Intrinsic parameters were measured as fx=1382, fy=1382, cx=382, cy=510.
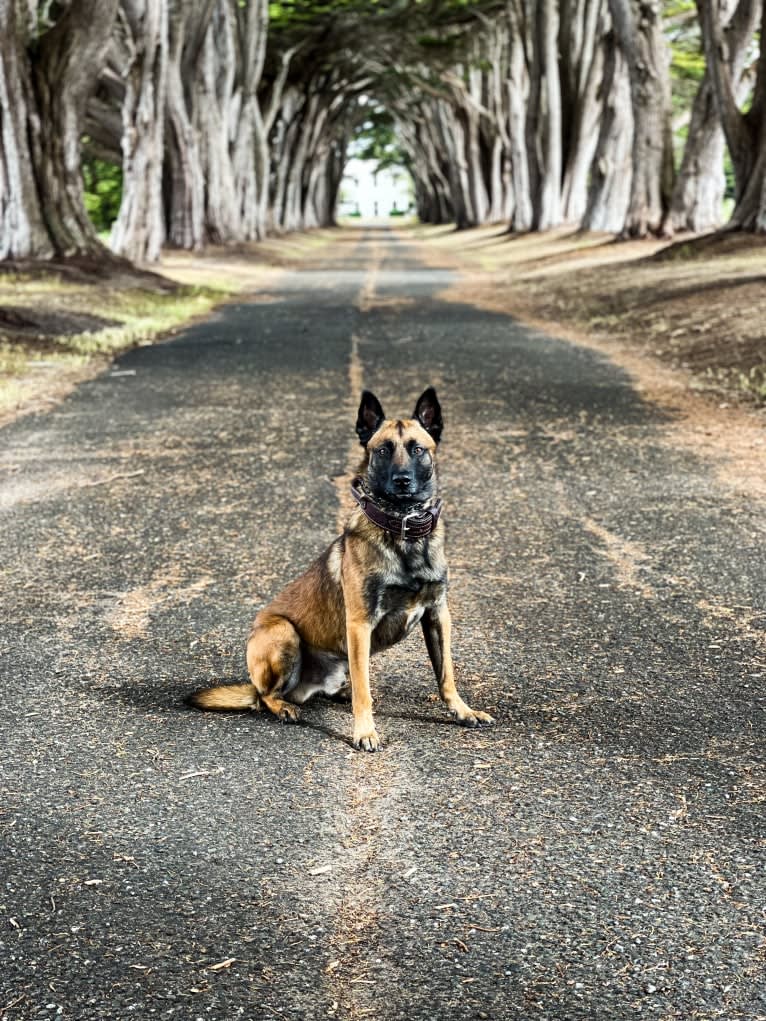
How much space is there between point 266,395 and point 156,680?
24.3 ft

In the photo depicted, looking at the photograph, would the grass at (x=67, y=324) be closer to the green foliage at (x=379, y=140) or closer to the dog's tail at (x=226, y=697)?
the dog's tail at (x=226, y=697)

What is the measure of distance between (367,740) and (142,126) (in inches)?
959

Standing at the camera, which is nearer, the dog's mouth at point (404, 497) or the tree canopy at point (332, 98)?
the dog's mouth at point (404, 497)

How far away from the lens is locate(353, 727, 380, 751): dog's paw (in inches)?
179

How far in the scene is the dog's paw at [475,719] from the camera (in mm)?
4762

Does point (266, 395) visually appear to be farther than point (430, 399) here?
Yes

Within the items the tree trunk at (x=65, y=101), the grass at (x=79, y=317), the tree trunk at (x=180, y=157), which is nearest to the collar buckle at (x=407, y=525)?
the grass at (x=79, y=317)

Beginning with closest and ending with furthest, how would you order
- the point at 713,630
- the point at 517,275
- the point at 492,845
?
the point at 492,845 < the point at 713,630 < the point at 517,275

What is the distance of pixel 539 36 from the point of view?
3744 cm

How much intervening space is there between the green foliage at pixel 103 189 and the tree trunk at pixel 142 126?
95.5 ft

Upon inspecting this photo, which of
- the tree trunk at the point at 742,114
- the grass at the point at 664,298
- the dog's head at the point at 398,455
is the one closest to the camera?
the dog's head at the point at 398,455

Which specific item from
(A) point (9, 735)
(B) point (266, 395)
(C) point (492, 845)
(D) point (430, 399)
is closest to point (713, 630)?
(D) point (430, 399)

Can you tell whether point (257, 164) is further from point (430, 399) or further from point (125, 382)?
point (430, 399)

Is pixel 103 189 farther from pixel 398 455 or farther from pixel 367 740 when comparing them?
pixel 367 740
